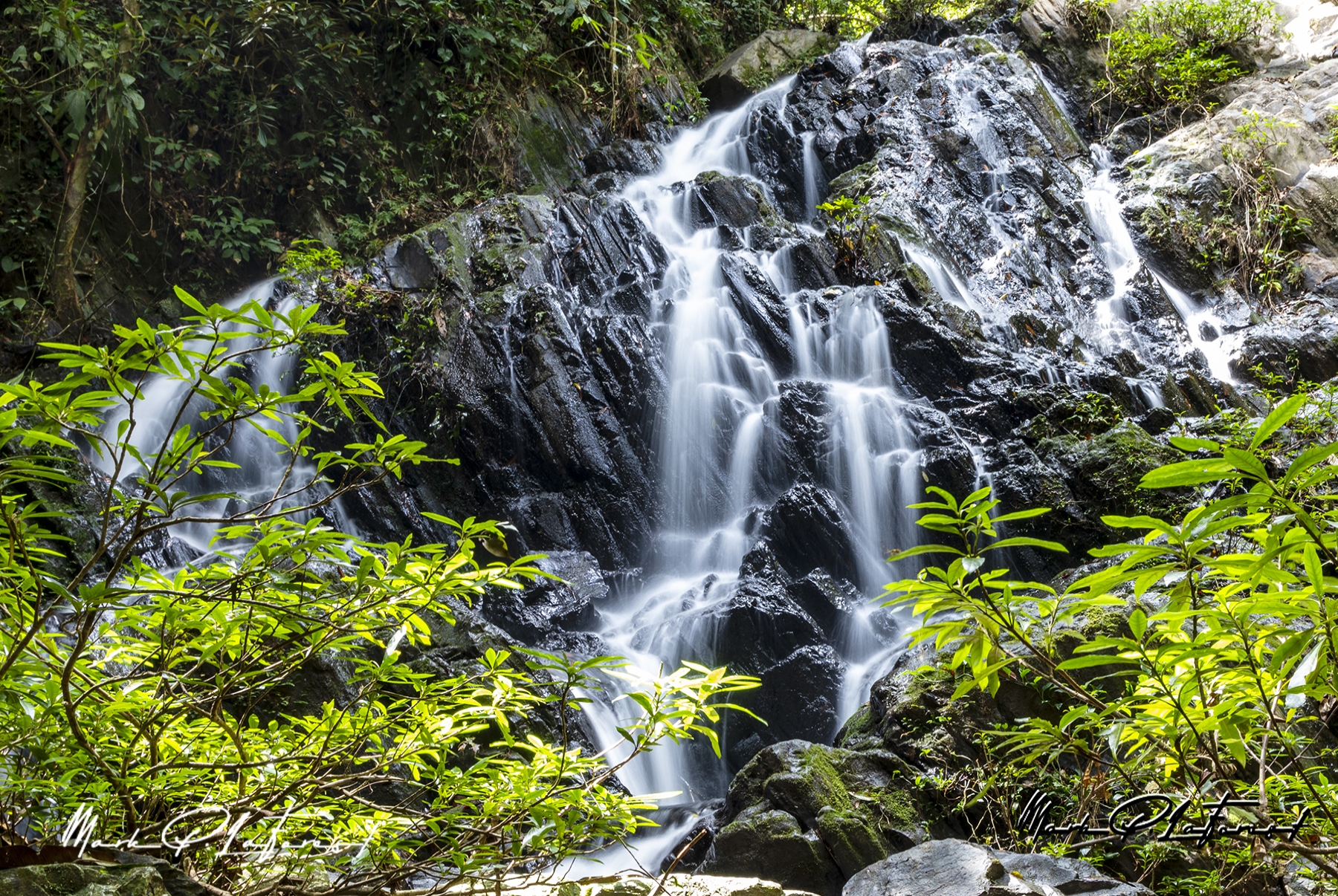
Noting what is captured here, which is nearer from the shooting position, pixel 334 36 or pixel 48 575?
pixel 48 575

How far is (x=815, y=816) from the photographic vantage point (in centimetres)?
407

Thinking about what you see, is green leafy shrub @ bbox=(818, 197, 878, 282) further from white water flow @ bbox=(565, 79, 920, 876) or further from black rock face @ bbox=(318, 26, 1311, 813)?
white water flow @ bbox=(565, 79, 920, 876)

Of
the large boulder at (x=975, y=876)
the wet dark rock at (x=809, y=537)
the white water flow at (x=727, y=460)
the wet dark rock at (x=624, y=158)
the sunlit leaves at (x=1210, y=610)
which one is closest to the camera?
the sunlit leaves at (x=1210, y=610)

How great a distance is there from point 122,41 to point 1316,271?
15374mm

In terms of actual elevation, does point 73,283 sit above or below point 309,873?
above

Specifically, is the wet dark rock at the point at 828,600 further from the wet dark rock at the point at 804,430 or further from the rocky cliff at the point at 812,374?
the wet dark rock at the point at 804,430

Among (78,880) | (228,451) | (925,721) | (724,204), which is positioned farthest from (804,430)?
(78,880)

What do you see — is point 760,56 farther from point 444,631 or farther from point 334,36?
point 444,631

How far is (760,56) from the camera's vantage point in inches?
587

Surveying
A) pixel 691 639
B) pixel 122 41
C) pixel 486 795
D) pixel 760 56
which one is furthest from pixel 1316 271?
pixel 122 41

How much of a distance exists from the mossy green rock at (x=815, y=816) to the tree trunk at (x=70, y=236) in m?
8.80

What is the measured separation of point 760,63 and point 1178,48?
24.4 ft

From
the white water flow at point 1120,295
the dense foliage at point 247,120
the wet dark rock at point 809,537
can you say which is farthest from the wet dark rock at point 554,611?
the white water flow at point 1120,295

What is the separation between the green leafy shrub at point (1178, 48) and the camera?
1353cm
